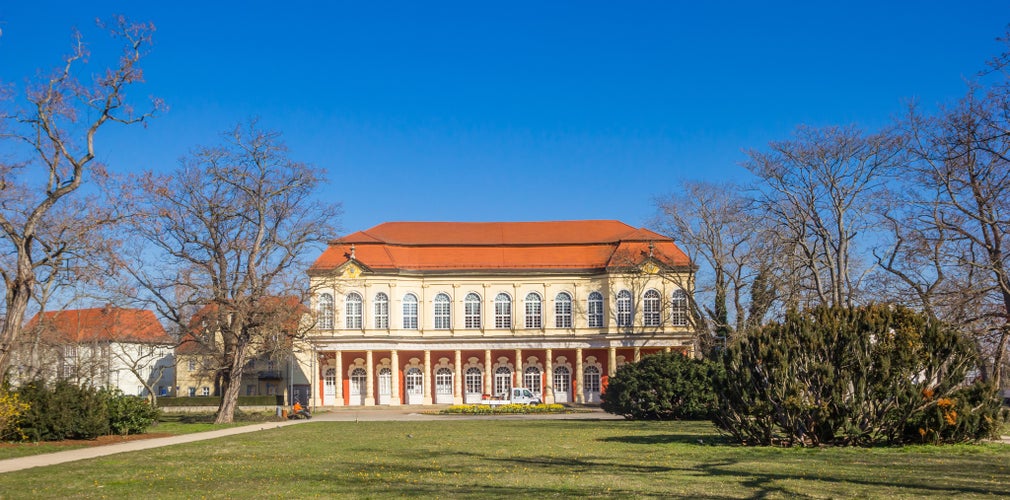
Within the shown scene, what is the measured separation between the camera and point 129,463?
17.4 meters

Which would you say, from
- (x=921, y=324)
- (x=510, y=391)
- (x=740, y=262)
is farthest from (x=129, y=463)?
(x=510, y=391)

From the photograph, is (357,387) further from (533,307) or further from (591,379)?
(591,379)

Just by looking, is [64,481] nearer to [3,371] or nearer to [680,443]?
[3,371]

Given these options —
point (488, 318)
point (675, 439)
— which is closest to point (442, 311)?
point (488, 318)

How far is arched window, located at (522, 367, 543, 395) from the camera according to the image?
208 feet

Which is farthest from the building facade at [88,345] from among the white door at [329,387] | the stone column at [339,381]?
the stone column at [339,381]

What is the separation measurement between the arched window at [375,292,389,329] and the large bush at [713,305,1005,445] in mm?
44797

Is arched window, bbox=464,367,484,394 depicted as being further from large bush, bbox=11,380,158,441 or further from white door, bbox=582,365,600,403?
large bush, bbox=11,380,158,441

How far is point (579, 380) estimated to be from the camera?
204 ft

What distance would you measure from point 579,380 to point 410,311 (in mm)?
12665

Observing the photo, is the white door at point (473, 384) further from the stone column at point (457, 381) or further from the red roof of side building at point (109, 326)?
the red roof of side building at point (109, 326)

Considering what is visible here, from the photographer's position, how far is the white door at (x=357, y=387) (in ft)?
203

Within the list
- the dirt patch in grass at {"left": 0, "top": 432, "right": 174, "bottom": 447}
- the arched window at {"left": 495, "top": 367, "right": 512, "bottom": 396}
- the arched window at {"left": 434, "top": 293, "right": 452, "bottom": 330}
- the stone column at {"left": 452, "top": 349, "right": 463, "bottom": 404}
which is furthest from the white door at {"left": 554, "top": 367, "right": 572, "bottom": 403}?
the dirt patch in grass at {"left": 0, "top": 432, "right": 174, "bottom": 447}

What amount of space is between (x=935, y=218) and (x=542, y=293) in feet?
120
